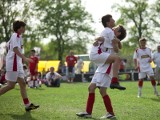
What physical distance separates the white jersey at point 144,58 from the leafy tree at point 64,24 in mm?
40400

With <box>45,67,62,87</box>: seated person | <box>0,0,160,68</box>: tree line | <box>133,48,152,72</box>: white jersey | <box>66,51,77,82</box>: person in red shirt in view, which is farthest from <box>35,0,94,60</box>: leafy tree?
<box>133,48,152,72</box>: white jersey

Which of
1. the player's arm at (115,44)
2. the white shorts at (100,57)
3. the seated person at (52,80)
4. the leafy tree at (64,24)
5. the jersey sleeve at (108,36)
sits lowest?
the seated person at (52,80)

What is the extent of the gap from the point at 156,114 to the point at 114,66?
1444mm

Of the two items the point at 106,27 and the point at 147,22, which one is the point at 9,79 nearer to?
the point at 106,27

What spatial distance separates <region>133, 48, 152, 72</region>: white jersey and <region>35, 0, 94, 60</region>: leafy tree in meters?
40.4

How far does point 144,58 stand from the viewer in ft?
45.4

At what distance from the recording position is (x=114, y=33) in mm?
7969

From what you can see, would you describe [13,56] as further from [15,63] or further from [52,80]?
[52,80]

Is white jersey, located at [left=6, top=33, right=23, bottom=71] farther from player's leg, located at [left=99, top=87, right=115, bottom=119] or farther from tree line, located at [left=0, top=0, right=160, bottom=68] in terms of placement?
tree line, located at [left=0, top=0, right=160, bottom=68]

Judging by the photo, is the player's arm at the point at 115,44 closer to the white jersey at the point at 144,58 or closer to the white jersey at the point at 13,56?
the white jersey at the point at 13,56

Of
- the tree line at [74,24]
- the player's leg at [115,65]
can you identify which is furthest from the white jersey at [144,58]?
the tree line at [74,24]

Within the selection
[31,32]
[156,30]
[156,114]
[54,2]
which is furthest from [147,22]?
[156,114]

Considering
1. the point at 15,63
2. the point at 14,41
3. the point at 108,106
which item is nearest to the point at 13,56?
the point at 15,63

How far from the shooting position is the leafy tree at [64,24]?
55656 mm
